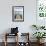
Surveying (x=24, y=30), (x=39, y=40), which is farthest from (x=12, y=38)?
(x=39, y=40)

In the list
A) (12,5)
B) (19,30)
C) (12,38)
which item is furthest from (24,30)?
(12,5)

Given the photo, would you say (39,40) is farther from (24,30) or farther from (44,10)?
(44,10)

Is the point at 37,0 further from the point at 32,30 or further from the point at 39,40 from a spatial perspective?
the point at 39,40

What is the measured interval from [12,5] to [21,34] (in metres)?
1.29

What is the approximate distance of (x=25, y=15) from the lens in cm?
659

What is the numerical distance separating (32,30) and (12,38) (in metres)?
0.93

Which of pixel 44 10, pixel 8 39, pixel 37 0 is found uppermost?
pixel 37 0

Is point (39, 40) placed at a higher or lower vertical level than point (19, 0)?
lower

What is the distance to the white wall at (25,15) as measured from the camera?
653 centimetres

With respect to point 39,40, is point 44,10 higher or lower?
higher

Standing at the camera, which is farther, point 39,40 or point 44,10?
point 44,10

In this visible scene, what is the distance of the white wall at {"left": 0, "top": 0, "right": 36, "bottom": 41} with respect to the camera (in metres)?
6.53

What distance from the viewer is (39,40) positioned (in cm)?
608

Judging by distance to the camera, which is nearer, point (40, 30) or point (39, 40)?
point (39, 40)
